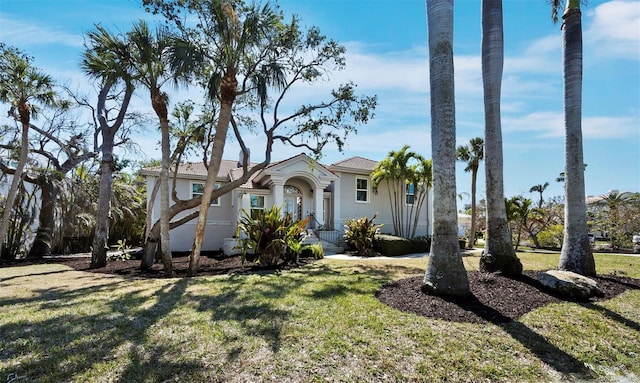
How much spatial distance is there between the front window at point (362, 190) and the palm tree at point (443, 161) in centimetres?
1560

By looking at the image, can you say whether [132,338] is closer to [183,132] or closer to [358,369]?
[358,369]

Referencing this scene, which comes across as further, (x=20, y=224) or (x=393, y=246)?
(x=20, y=224)

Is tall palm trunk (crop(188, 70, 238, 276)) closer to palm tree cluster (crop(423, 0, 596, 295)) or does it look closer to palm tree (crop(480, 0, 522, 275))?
palm tree cluster (crop(423, 0, 596, 295))

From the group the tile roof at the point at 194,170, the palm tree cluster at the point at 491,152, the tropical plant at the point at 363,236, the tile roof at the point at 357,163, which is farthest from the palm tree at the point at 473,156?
the tile roof at the point at 194,170

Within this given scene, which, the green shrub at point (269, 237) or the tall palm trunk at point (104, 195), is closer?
the green shrub at point (269, 237)

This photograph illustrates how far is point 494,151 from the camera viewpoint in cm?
819

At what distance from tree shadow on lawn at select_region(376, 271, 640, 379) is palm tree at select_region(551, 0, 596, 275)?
755mm

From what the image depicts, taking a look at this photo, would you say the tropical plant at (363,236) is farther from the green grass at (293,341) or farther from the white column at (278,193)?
the green grass at (293,341)

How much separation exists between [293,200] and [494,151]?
14.8 meters

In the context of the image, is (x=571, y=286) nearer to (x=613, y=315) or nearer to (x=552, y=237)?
(x=613, y=315)

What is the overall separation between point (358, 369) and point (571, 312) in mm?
4167

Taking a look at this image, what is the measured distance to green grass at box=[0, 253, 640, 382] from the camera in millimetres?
3648

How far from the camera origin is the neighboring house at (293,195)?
19203mm

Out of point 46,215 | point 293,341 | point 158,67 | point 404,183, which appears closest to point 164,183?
point 158,67
